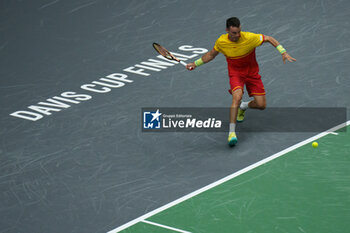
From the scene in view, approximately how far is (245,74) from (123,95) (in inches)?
114

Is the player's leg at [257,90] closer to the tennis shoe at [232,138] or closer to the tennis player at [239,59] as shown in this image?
the tennis player at [239,59]

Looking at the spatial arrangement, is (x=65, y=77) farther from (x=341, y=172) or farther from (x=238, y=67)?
(x=341, y=172)

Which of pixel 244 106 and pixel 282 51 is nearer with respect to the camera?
pixel 282 51

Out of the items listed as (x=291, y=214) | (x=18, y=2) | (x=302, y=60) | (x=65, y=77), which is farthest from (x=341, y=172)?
(x=18, y=2)

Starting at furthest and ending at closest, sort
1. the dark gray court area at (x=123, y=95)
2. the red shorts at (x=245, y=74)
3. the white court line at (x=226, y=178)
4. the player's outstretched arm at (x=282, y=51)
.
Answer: the red shorts at (x=245, y=74) → the player's outstretched arm at (x=282, y=51) → the dark gray court area at (x=123, y=95) → the white court line at (x=226, y=178)

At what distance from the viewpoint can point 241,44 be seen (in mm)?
13203

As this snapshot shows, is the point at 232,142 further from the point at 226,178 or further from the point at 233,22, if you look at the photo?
the point at 233,22

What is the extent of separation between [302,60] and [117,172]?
540 cm

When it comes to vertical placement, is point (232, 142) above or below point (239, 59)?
below

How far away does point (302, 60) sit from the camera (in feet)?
53.7

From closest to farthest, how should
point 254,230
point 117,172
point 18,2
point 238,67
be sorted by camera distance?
point 254,230, point 117,172, point 238,67, point 18,2

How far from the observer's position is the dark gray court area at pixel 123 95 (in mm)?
12109

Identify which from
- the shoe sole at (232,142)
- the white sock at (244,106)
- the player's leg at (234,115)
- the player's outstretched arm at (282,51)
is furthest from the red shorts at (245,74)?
the shoe sole at (232,142)

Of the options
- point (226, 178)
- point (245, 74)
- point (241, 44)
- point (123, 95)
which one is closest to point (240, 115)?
point (245, 74)
